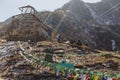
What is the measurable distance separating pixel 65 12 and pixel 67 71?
73.6m

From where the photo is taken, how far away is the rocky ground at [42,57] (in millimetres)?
32375

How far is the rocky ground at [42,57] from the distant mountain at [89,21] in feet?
122

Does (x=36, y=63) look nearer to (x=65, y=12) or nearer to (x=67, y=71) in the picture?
(x=67, y=71)

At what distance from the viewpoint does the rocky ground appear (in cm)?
3238

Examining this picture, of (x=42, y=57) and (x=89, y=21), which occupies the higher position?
(x=89, y=21)

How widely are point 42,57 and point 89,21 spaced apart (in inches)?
2580

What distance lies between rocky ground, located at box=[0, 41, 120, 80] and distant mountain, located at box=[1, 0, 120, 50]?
122 ft

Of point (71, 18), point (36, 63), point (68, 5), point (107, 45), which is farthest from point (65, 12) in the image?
point (36, 63)

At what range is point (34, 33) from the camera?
5969 cm

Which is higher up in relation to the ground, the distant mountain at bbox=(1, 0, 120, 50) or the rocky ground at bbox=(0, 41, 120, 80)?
the distant mountain at bbox=(1, 0, 120, 50)

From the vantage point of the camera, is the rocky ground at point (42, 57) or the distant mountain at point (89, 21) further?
the distant mountain at point (89, 21)

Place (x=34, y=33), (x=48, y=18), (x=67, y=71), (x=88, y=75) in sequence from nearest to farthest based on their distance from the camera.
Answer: (x=88, y=75), (x=67, y=71), (x=34, y=33), (x=48, y=18)

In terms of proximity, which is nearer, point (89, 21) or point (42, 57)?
point (42, 57)

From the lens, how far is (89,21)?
338ft
